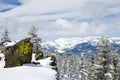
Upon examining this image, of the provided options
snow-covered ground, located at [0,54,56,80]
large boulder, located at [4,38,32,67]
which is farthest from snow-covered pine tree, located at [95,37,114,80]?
Result: large boulder, located at [4,38,32,67]

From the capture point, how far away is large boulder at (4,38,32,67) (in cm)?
3300

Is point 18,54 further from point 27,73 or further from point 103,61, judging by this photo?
point 103,61

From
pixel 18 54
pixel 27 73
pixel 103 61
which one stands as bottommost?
pixel 27 73

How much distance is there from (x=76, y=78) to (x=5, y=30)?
39413 mm

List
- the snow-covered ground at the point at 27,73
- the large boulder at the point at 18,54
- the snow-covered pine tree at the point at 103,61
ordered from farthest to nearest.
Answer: the snow-covered pine tree at the point at 103,61 → the large boulder at the point at 18,54 → the snow-covered ground at the point at 27,73

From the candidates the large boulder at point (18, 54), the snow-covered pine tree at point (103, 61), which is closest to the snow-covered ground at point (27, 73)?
the large boulder at point (18, 54)

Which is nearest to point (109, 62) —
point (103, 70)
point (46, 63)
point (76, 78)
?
point (103, 70)

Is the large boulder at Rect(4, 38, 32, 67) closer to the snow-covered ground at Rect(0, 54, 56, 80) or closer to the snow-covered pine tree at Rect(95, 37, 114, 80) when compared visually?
the snow-covered ground at Rect(0, 54, 56, 80)

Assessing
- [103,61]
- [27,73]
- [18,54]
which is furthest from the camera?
[103,61]

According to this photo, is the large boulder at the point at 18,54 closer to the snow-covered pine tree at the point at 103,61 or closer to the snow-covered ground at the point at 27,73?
the snow-covered ground at the point at 27,73

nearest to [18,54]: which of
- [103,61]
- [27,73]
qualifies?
[27,73]

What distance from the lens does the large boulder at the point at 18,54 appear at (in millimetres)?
33000

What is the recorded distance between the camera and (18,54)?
3322 cm

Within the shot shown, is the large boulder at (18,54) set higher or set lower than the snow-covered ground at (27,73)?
higher
